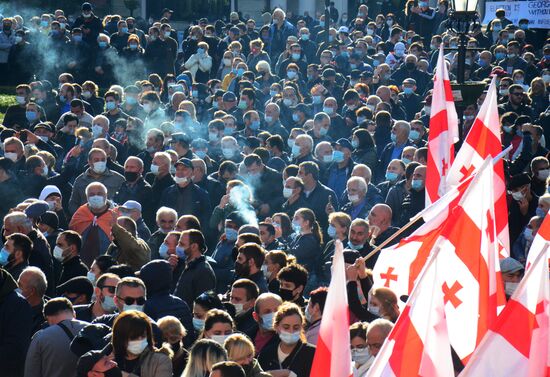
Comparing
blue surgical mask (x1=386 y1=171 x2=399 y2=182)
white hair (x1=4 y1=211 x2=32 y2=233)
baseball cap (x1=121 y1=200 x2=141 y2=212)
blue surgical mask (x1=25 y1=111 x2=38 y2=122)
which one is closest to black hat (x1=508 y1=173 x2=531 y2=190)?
blue surgical mask (x1=386 y1=171 x2=399 y2=182)

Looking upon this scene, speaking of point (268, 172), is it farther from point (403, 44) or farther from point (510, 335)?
point (403, 44)

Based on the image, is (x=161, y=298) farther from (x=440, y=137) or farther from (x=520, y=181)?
(x=520, y=181)

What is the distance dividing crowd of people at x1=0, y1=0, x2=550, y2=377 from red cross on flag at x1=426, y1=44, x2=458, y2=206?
1.95ft

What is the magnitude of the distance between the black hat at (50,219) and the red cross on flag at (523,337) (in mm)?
6992

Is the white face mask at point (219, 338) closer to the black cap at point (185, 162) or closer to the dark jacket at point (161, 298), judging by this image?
the dark jacket at point (161, 298)

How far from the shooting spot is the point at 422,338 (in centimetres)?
784

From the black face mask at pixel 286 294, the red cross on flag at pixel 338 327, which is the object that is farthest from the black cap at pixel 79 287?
the red cross on flag at pixel 338 327

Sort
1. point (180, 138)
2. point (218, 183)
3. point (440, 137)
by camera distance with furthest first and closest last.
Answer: point (180, 138) → point (218, 183) → point (440, 137)

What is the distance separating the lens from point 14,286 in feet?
34.8

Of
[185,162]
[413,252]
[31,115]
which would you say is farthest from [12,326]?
[31,115]

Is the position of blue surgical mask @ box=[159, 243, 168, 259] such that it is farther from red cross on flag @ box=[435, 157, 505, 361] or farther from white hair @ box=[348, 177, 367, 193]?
red cross on flag @ box=[435, 157, 505, 361]

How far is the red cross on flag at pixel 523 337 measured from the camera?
7.61 metres

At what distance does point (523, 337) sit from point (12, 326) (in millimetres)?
4388

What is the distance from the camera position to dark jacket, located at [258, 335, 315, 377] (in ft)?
31.4
